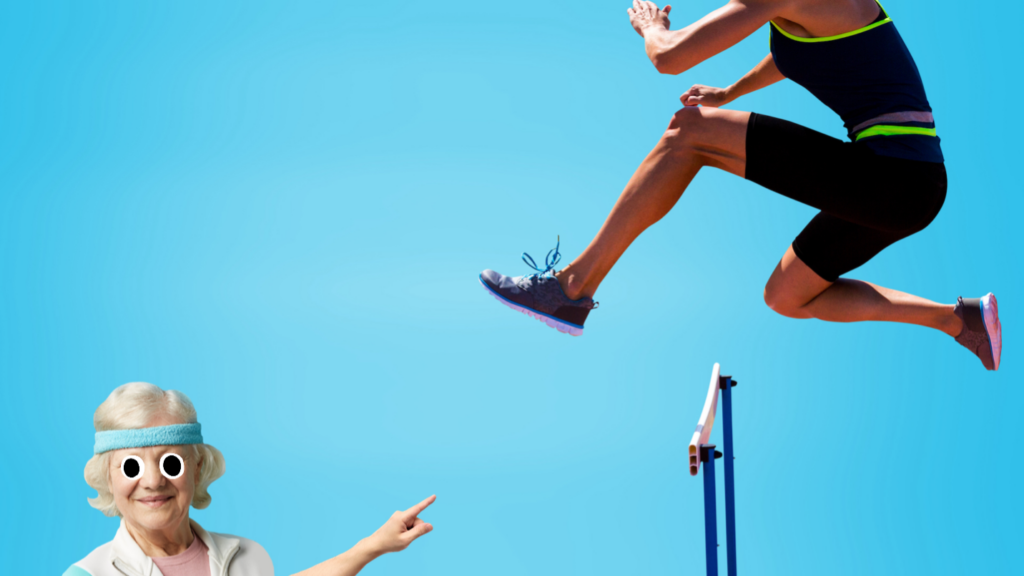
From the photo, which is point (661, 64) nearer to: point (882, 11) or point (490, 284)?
point (882, 11)

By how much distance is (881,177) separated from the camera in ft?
8.34

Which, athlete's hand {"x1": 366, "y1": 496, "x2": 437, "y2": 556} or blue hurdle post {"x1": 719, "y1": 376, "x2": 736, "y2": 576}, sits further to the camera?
blue hurdle post {"x1": 719, "y1": 376, "x2": 736, "y2": 576}

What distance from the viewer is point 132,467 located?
69.9 inches

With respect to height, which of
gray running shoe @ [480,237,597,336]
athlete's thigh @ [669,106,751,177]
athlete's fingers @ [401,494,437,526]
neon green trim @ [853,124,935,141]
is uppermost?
athlete's thigh @ [669,106,751,177]

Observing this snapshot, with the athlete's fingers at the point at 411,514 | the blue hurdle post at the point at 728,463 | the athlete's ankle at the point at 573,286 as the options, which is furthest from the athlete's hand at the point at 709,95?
the athlete's fingers at the point at 411,514

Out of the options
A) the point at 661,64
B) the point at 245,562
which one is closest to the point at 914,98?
the point at 661,64

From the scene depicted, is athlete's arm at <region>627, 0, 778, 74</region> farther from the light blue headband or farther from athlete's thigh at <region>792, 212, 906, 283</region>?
the light blue headband

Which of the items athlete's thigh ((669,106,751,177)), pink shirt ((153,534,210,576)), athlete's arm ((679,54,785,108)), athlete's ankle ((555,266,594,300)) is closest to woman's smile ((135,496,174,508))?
pink shirt ((153,534,210,576))

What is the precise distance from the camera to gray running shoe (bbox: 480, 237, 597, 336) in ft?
9.43

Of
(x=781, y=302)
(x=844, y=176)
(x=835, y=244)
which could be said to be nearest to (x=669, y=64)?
(x=844, y=176)

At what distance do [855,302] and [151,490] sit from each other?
2.20 meters

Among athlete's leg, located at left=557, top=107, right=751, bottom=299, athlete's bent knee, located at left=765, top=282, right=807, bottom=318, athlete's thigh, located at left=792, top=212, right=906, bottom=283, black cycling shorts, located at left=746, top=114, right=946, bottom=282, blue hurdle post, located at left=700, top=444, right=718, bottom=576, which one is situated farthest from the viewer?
athlete's bent knee, located at left=765, top=282, right=807, bottom=318

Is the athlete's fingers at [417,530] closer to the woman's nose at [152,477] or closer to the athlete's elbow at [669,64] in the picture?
the woman's nose at [152,477]

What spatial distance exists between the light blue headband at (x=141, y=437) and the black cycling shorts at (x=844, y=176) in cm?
165
